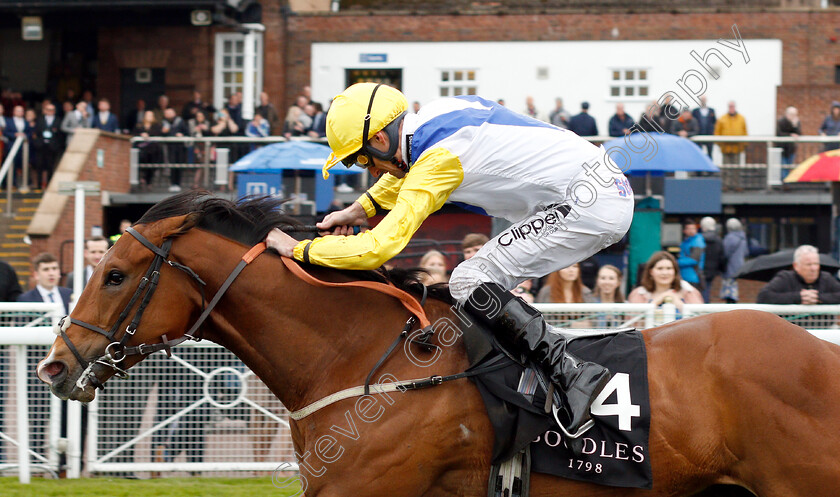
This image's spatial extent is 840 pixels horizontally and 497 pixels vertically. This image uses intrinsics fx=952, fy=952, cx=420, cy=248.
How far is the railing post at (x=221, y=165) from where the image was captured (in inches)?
560

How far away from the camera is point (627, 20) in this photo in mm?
19781

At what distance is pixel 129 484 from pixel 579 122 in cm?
1065

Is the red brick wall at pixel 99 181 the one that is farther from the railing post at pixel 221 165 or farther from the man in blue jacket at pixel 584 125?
the man in blue jacket at pixel 584 125

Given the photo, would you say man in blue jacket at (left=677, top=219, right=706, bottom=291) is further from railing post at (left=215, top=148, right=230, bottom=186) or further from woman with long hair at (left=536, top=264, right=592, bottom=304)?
railing post at (left=215, top=148, right=230, bottom=186)

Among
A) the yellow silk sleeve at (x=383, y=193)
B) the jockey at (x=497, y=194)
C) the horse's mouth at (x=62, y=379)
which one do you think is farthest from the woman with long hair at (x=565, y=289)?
the horse's mouth at (x=62, y=379)

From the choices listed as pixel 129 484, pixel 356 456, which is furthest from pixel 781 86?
pixel 356 456

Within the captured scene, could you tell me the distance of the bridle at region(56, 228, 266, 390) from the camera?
11.5 ft

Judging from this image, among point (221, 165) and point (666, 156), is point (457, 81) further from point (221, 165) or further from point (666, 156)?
point (666, 156)

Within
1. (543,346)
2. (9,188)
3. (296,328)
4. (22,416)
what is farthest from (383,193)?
(9,188)

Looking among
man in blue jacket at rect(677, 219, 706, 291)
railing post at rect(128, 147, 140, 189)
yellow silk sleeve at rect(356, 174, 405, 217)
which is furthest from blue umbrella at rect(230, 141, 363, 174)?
yellow silk sleeve at rect(356, 174, 405, 217)

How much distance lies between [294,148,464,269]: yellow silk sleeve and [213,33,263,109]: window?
17259mm

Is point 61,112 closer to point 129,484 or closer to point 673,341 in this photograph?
point 129,484

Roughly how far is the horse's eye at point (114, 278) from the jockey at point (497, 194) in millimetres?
571

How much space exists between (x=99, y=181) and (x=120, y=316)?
38.0ft
